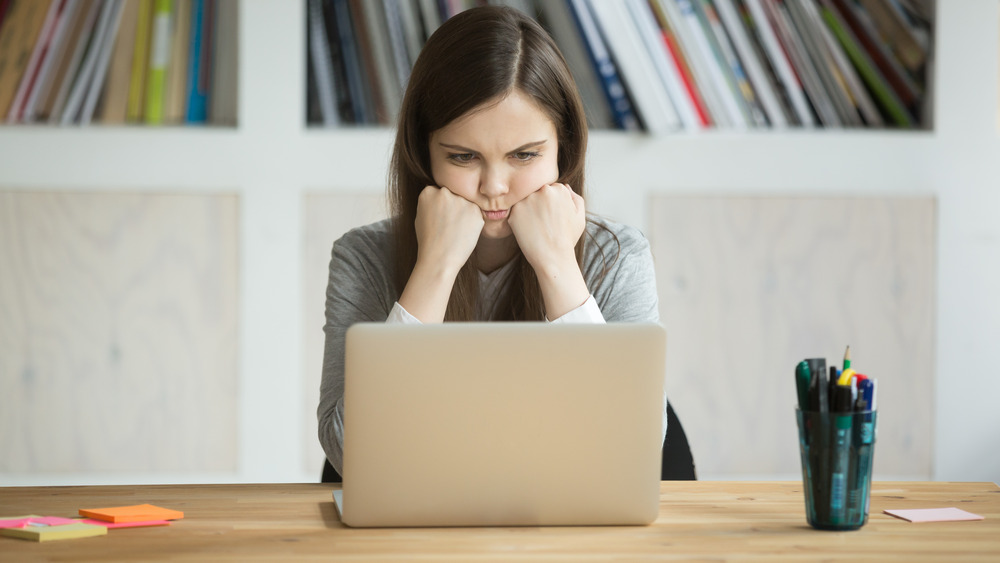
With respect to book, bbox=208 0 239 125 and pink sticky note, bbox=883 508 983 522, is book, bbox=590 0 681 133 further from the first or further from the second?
pink sticky note, bbox=883 508 983 522

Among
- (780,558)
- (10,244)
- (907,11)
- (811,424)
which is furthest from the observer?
(907,11)

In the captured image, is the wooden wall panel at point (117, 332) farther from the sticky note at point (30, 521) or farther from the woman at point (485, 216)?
the sticky note at point (30, 521)

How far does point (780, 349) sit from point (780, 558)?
58.7 inches

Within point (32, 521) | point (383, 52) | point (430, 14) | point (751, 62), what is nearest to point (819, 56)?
point (751, 62)

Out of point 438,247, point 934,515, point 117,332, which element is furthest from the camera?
point 117,332

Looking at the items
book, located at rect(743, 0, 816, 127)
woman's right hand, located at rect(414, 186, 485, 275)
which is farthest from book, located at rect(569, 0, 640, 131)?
woman's right hand, located at rect(414, 186, 485, 275)

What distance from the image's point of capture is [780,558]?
873 millimetres

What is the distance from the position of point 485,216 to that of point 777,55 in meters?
1.13

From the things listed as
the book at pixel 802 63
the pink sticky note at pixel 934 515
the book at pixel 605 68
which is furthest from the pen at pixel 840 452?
the book at pixel 802 63

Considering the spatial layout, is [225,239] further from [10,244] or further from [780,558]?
[780,558]

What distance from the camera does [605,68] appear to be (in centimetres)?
230

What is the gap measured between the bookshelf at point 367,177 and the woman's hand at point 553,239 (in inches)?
30.6

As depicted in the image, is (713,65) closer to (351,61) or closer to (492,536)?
(351,61)

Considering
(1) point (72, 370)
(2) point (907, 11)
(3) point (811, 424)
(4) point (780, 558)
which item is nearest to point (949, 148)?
(2) point (907, 11)
